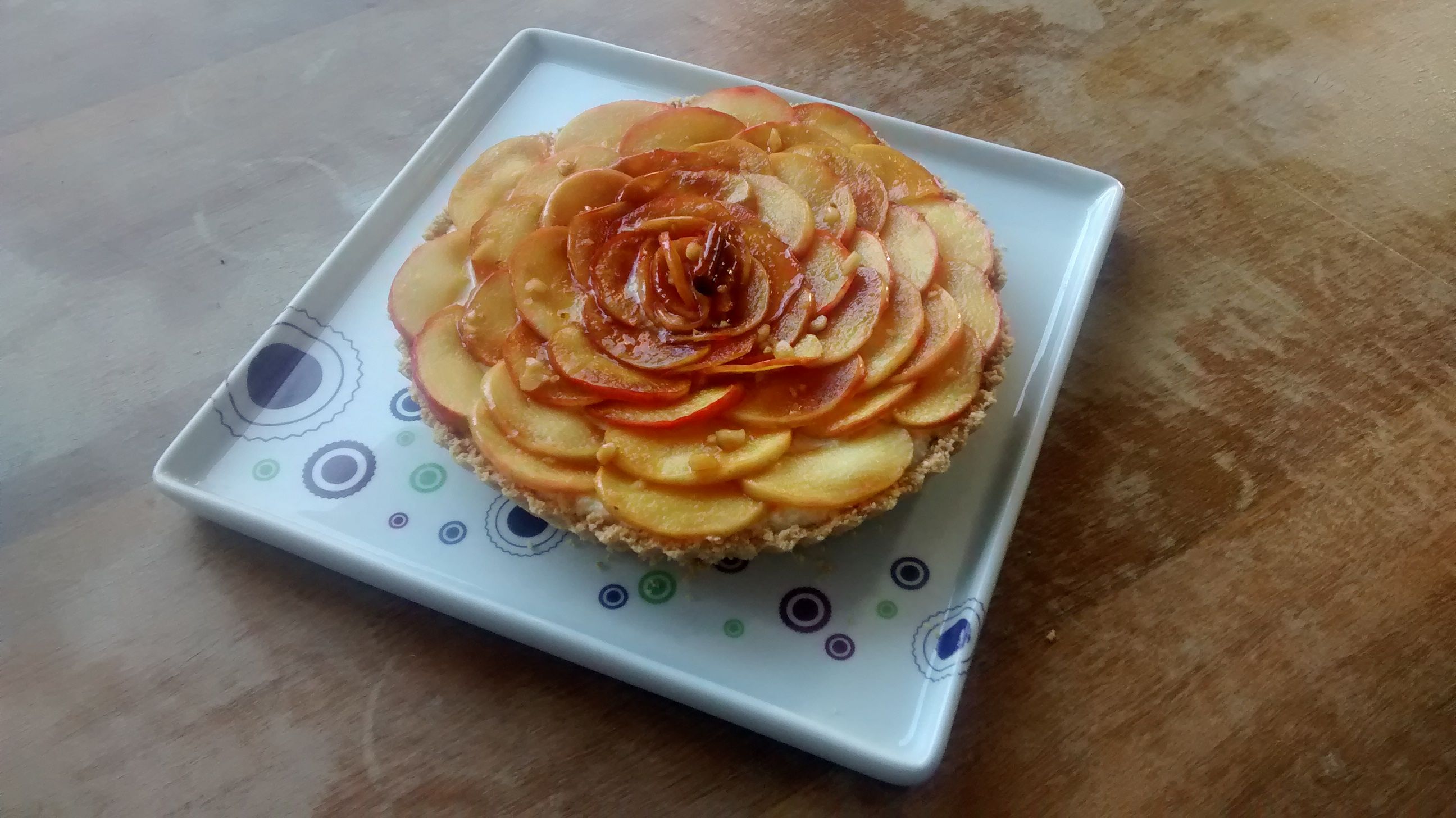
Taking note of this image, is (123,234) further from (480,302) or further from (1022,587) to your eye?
(1022,587)

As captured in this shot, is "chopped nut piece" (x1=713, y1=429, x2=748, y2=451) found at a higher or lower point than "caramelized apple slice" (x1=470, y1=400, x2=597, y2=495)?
higher

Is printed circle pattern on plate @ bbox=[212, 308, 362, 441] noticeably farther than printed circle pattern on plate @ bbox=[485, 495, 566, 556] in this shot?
Yes

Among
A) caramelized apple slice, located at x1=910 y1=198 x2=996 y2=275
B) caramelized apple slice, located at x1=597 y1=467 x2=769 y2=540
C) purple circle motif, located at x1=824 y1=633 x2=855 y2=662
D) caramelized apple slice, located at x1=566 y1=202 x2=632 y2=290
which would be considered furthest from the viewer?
caramelized apple slice, located at x1=910 y1=198 x2=996 y2=275

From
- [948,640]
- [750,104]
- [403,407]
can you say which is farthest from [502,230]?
[948,640]

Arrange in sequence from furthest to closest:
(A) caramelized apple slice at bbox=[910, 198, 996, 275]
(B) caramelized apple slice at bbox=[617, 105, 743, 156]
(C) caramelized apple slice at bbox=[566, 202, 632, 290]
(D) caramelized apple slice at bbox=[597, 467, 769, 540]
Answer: (B) caramelized apple slice at bbox=[617, 105, 743, 156] < (A) caramelized apple slice at bbox=[910, 198, 996, 275] < (C) caramelized apple slice at bbox=[566, 202, 632, 290] < (D) caramelized apple slice at bbox=[597, 467, 769, 540]

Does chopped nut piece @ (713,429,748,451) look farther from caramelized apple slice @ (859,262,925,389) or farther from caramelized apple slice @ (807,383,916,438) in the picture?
caramelized apple slice @ (859,262,925,389)

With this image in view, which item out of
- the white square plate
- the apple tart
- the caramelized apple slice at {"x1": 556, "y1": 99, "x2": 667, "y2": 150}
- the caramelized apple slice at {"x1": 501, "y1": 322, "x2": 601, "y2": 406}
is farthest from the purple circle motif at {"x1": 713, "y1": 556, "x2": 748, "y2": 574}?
the caramelized apple slice at {"x1": 556, "y1": 99, "x2": 667, "y2": 150}

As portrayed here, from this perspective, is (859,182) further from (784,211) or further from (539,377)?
(539,377)
